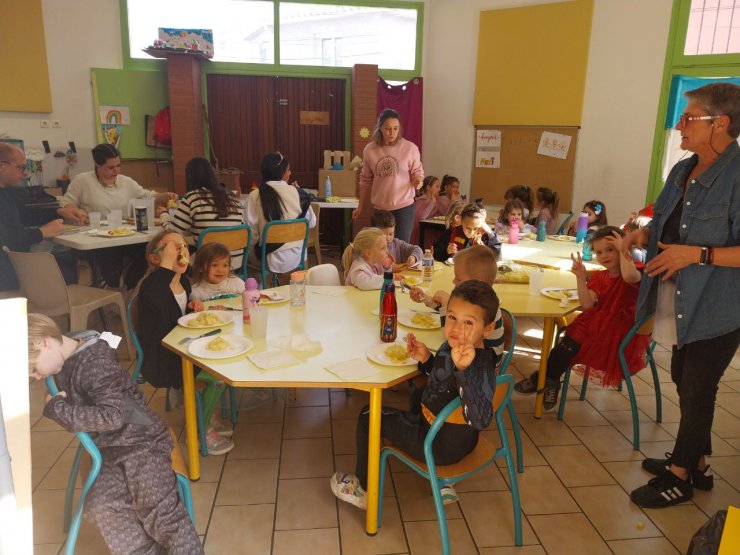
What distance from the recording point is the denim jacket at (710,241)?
2110mm

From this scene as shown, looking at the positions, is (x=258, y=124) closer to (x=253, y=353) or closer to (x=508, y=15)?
(x=508, y=15)

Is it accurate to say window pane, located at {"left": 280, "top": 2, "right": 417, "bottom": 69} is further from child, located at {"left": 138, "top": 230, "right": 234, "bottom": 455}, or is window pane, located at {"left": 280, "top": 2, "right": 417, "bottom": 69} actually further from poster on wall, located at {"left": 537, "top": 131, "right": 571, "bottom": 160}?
child, located at {"left": 138, "top": 230, "right": 234, "bottom": 455}

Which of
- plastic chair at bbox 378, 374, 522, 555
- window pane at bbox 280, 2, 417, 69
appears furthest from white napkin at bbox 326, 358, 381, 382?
window pane at bbox 280, 2, 417, 69

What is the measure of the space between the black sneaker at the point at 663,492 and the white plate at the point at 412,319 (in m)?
1.17

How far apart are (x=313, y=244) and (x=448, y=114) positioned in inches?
103

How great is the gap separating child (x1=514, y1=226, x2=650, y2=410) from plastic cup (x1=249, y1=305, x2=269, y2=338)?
1671 mm

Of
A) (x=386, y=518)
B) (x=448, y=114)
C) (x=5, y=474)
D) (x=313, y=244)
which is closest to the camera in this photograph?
(x=5, y=474)

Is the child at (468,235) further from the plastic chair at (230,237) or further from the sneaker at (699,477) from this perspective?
the sneaker at (699,477)

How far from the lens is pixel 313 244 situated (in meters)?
6.51

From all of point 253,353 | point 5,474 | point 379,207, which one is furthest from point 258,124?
point 5,474

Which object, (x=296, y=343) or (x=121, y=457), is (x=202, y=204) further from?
(x=121, y=457)

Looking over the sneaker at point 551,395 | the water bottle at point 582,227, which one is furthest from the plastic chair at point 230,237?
the water bottle at point 582,227

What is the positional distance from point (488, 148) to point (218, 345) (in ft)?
18.7

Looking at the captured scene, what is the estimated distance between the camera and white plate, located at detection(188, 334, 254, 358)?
214 cm
